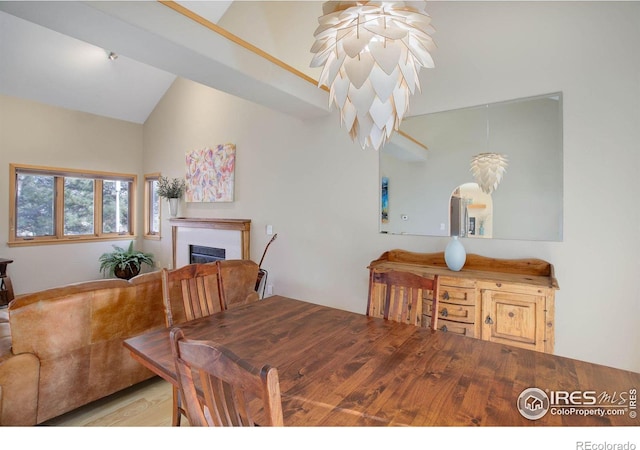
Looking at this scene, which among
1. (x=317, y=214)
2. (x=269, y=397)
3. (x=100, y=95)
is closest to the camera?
(x=269, y=397)

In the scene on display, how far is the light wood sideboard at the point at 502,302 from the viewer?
1.91 metres

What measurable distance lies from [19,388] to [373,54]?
7.86 feet

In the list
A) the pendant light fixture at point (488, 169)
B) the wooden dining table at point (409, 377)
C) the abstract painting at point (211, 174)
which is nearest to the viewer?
the wooden dining table at point (409, 377)

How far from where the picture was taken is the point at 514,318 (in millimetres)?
1992

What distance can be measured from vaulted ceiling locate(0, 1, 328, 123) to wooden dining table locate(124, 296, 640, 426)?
5.91ft

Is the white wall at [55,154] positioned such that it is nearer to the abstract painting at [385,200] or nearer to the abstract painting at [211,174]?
the abstract painting at [211,174]

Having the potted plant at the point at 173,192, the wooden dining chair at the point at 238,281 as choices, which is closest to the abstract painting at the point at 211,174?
the potted plant at the point at 173,192

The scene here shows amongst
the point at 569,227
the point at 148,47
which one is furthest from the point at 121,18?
the point at 569,227

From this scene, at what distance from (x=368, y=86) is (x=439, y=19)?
213 cm

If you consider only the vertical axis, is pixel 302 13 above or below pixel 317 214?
above

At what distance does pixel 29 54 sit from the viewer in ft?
13.6

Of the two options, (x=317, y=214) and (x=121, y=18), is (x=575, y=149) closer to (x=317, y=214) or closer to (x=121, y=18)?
(x=317, y=214)

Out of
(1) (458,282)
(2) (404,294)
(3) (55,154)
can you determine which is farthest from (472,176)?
(3) (55,154)

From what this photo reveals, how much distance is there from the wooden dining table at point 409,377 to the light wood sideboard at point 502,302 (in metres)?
0.65
